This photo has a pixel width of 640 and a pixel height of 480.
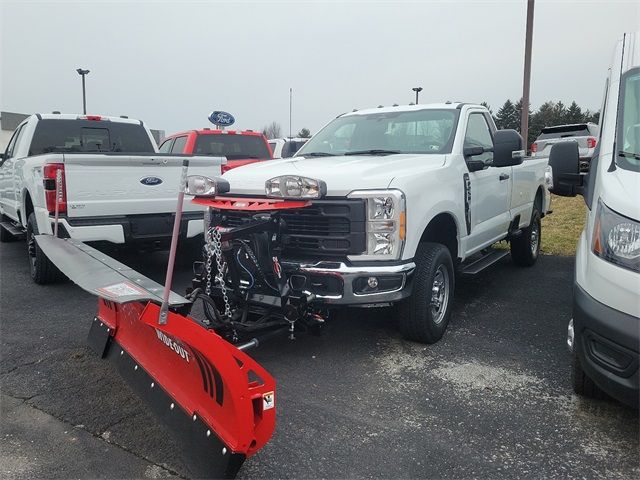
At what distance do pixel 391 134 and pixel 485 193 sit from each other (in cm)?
110

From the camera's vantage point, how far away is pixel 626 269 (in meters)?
2.30

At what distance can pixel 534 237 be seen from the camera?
7.24 m

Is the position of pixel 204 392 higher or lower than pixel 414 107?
lower

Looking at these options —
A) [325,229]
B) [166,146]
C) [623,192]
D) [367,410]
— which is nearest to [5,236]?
[166,146]

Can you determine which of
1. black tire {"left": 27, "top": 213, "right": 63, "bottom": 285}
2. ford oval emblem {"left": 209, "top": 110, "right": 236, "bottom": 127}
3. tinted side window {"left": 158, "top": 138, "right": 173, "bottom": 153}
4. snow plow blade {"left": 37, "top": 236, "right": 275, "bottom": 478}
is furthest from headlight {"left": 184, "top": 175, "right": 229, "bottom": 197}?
ford oval emblem {"left": 209, "top": 110, "right": 236, "bottom": 127}

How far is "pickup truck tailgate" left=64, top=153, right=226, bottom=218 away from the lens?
17.2 ft

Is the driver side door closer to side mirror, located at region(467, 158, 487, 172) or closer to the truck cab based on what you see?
side mirror, located at region(467, 158, 487, 172)

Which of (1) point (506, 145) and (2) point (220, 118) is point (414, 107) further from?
(2) point (220, 118)

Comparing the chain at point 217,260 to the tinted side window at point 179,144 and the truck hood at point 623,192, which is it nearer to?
the truck hood at point 623,192

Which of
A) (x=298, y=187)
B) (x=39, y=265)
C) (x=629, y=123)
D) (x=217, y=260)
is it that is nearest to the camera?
(x=629, y=123)

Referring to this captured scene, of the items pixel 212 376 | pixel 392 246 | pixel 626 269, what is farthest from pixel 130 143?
pixel 626 269

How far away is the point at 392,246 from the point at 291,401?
1233 mm

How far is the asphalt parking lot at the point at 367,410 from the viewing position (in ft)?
8.58

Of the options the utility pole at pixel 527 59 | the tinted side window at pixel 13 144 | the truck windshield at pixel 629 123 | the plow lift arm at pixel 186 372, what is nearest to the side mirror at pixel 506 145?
the truck windshield at pixel 629 123
